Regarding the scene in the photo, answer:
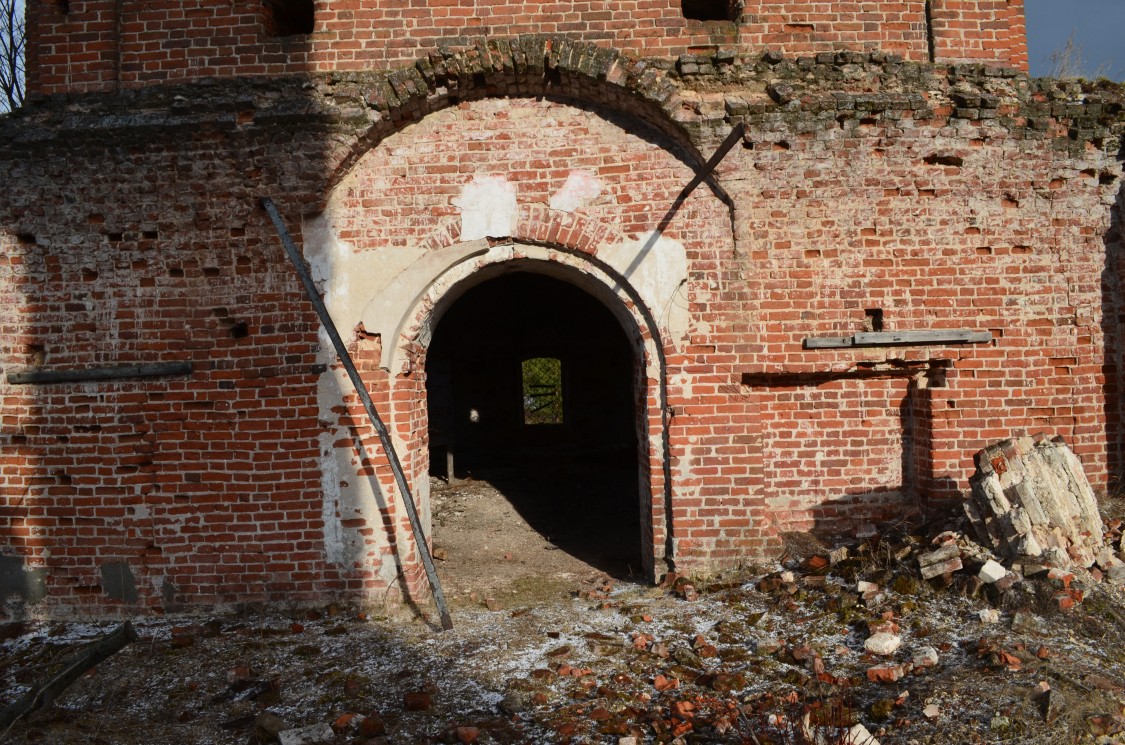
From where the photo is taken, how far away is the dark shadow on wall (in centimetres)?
525

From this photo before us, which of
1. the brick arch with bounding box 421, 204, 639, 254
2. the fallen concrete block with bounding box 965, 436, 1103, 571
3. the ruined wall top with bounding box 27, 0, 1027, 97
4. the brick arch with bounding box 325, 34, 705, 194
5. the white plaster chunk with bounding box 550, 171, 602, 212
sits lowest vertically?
the fallen concrete block with bounding box 965, 436, 1103, 571

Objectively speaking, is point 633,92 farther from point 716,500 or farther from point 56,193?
point 56,193

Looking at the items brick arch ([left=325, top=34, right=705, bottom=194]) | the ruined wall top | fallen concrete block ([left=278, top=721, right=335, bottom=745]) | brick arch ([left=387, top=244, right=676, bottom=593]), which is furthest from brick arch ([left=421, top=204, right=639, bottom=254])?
fallen concrete block ([left=278, top=721, right=335, bottom=745])

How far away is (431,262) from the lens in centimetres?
521

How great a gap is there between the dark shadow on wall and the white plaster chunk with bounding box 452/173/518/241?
4.73 meters

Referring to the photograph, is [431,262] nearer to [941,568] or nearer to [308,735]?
[308,735]

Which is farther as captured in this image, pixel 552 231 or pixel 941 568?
pixel 552 231

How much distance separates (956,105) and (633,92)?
99.8 inches

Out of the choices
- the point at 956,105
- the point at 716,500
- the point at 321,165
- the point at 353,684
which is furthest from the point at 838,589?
the point at 321,165

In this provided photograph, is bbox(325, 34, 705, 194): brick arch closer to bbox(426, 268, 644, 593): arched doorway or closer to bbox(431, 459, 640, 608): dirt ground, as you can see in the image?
bbox(431, 459, 640, 608): dirt ground

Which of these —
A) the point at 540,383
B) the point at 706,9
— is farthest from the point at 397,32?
the point at 540,383

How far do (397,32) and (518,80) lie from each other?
1028mm

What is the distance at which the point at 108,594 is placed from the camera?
5211 mm

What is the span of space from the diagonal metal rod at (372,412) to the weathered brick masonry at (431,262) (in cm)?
20
